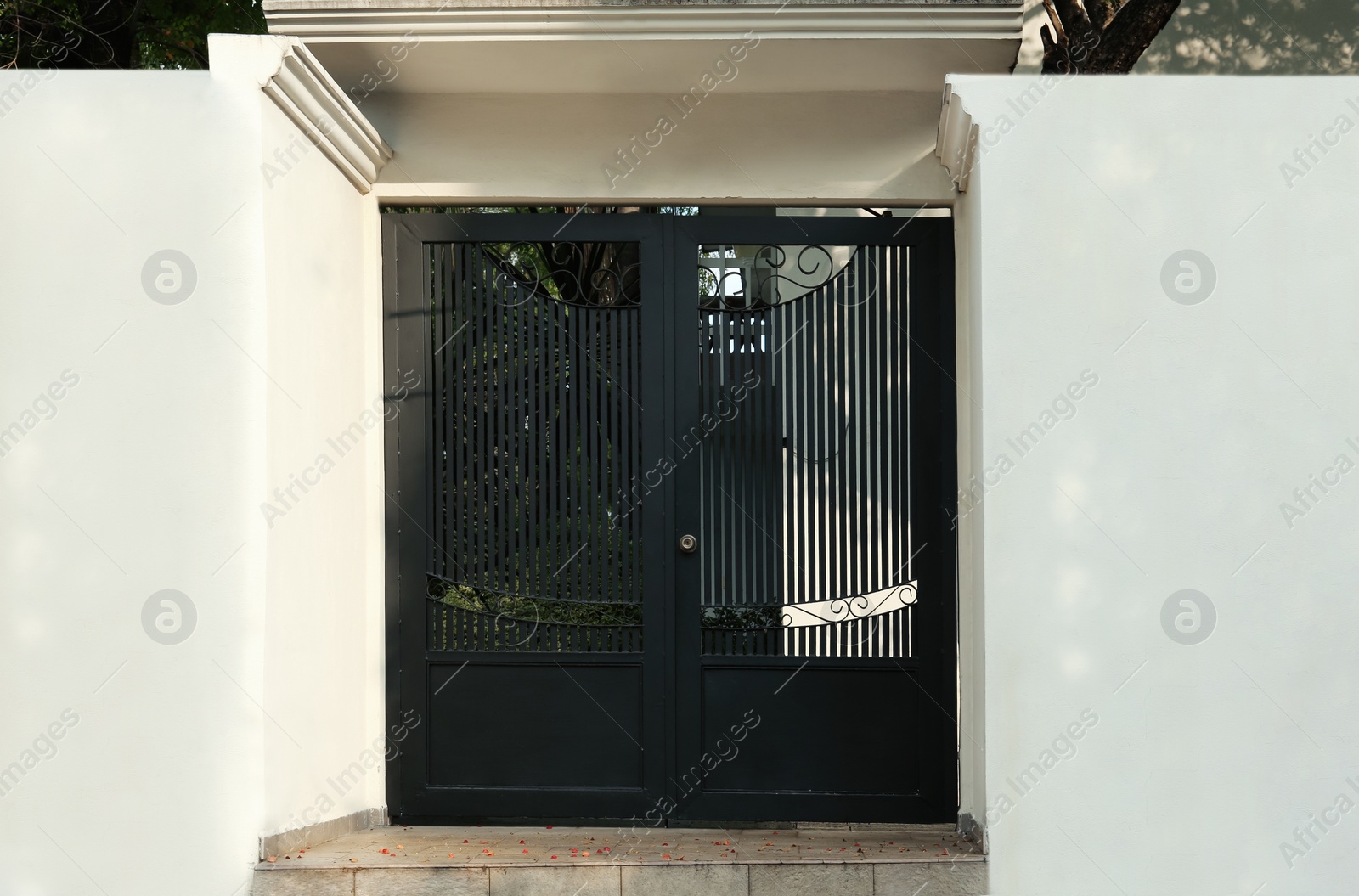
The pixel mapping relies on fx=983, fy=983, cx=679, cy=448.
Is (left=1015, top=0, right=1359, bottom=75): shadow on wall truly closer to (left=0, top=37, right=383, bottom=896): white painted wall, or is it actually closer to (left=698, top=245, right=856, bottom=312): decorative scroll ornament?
(left=698, top=245, right=856, bottom=312): decorative scroll ornament

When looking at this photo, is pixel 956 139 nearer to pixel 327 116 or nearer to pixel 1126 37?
pixel 1126 37

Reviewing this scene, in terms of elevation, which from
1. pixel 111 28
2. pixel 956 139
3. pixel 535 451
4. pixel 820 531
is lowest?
pixel 820 531

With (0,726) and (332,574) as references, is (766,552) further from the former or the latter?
(0,726)

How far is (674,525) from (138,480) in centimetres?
227

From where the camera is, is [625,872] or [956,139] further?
[956,139]

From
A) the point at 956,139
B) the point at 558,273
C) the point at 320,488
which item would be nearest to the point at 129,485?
the point at 320,488

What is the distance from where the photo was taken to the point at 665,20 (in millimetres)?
4203

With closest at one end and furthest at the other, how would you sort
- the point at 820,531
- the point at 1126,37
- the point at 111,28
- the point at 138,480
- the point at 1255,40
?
the point at 138,480
the point at 820,531
the point at 1126,37
the point at 1255,40
the point at 111,28

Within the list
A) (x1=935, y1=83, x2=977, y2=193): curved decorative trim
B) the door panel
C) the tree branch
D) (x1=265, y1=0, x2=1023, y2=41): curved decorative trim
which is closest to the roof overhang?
(x1=265, y1=0, x2=1023, y2=41): curved decorative trim

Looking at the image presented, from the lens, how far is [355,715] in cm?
454

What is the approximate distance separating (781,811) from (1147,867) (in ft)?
5.12

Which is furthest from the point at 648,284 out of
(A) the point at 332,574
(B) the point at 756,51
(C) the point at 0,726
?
(C) the point at 0,726

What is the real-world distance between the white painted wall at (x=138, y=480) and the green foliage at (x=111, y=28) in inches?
157

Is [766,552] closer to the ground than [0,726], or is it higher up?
higher up
